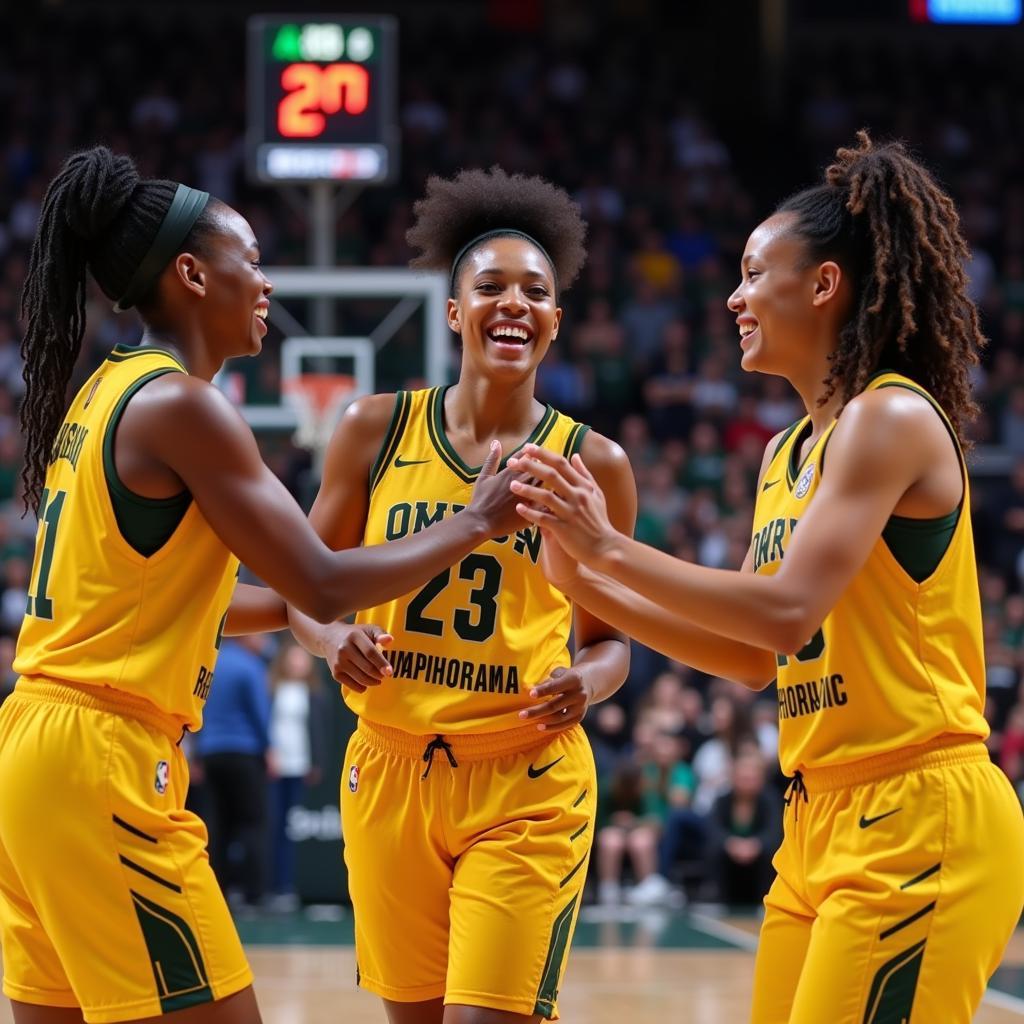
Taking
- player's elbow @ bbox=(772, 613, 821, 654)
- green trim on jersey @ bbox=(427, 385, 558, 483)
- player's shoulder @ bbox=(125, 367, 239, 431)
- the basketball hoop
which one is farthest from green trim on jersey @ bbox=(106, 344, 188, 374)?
the basketball hoop

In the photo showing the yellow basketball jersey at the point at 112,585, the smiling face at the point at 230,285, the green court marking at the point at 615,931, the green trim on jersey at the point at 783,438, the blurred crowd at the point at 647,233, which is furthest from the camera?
the blurred crowd at the point at 647,233

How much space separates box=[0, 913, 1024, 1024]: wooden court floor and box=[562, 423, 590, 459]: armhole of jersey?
10.7ft

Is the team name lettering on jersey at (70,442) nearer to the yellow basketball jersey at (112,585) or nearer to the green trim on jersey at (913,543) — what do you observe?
the yellow basketball jersey at (112,585)

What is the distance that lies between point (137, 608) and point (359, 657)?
626mm

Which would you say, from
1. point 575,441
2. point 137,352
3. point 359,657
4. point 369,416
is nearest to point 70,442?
point 137,352

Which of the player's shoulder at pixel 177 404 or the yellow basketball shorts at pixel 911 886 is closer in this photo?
the yellow basketball shorts at pixel 911 886

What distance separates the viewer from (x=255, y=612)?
3.82 metres

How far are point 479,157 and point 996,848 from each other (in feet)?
45.5

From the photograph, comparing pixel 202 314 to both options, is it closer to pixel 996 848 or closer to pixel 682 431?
pixel 996 848

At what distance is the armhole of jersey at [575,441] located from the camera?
3771mm

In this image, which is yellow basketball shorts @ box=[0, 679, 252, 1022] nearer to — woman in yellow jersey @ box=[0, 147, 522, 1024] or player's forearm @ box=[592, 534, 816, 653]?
woman in yellow jersey @ box=[0, 147, 522, 1024]

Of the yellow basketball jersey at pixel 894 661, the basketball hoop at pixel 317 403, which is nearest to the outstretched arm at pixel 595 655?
the yellow basketball jersey at pixel 894 661

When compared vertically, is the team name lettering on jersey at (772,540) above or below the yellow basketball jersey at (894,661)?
above

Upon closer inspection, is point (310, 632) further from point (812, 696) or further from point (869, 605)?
point (869, 605)
